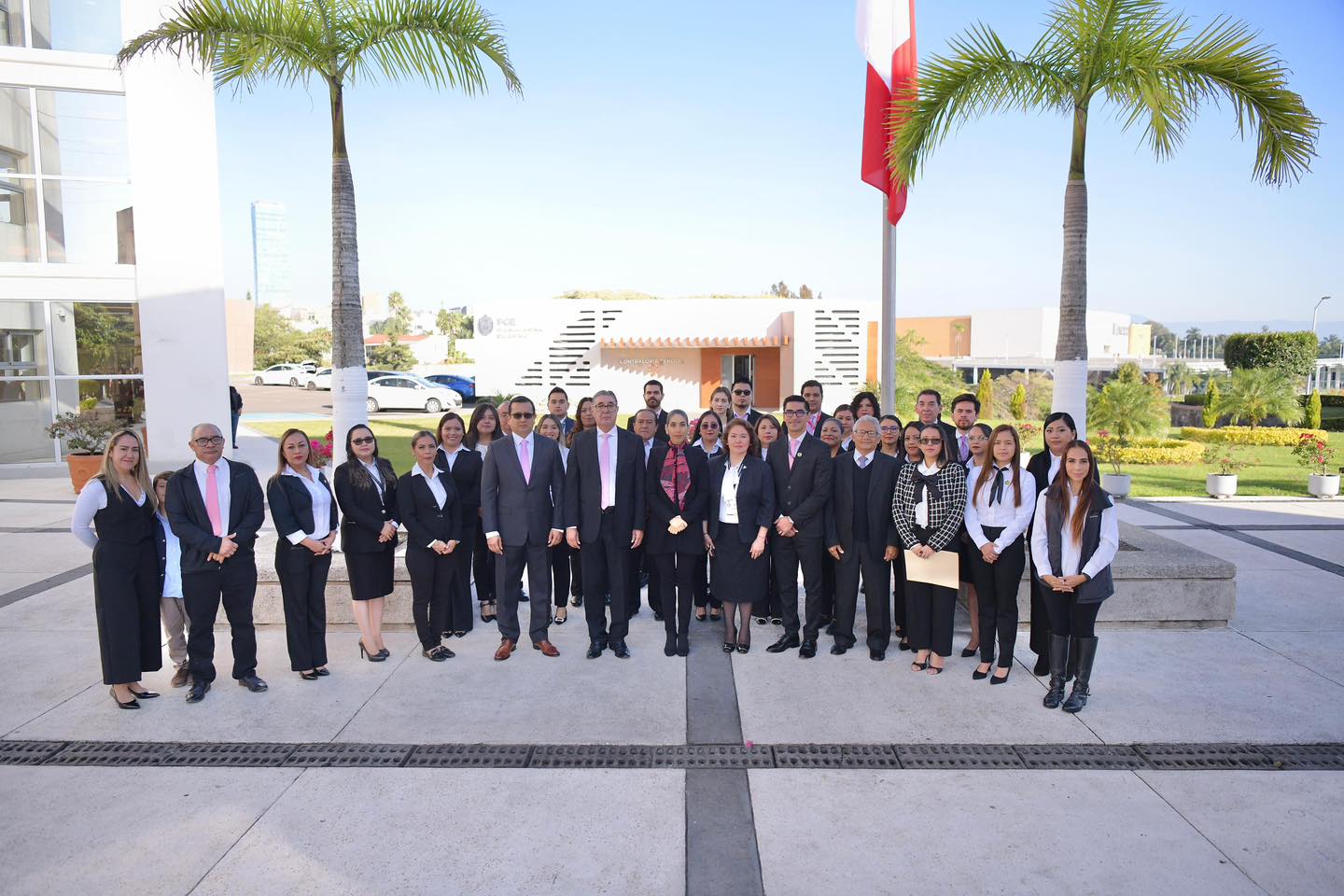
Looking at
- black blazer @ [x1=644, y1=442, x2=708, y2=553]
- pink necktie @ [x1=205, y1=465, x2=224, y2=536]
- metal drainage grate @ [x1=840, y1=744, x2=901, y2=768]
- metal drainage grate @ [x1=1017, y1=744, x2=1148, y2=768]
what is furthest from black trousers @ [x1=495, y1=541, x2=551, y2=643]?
metal drainage grate @ [x1=1017, y1=744, x2=1148, y2=768]

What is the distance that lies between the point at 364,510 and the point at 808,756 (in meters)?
3.29

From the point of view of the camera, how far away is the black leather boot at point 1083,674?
16.7ft

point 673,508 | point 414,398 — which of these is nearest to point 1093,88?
point 673,508

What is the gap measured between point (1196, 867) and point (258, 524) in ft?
17.5

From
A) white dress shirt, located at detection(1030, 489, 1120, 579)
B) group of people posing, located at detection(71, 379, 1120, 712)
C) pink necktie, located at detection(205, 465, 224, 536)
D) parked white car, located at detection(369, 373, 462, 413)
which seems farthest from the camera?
parked white car, located at detection(369, 373, 462, 413)

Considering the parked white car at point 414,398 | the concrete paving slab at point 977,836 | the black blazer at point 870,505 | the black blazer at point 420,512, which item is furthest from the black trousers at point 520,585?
the parked white car at point 414,398

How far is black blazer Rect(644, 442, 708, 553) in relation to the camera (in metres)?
6.04

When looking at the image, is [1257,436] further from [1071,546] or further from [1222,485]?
[1071,546]

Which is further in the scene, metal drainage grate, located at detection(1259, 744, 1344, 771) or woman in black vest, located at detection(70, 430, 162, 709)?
woman in black vest, located at detection(70, 430, 162, 709)

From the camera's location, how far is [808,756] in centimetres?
457

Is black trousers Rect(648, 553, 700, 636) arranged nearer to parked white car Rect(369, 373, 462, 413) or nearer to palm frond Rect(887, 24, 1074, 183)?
palm frond Rect(887, 24, 1074, 183)

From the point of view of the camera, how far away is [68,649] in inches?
250

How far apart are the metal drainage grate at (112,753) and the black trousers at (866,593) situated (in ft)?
14.0

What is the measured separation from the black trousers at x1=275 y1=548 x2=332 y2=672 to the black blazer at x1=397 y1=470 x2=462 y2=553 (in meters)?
0.56
